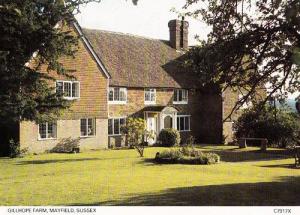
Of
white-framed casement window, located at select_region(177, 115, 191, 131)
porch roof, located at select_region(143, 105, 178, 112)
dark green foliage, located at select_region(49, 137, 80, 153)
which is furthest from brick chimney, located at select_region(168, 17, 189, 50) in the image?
dark green foliage, located at select_region(49, 137, 80, 153)

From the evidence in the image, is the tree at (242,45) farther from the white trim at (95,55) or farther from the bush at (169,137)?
the bush at (169,137)

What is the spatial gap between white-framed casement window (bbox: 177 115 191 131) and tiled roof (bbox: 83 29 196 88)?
3111 mm

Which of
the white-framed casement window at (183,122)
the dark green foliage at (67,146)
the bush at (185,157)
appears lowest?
the bush at (185,157)

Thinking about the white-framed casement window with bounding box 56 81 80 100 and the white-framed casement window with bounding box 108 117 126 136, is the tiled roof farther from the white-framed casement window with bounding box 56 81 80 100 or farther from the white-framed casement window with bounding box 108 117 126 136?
the white-framed casement window with bounding box 56 81 80 100

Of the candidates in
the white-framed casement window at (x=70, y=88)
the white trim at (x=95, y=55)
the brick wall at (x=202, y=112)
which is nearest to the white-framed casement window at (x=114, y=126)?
the white trim at (x=95, y=55)

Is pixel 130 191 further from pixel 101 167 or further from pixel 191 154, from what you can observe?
pixel 191 154

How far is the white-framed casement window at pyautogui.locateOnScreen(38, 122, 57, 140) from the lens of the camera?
3366 centimetres

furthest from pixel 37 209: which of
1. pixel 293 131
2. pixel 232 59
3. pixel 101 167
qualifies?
pixel 293 131

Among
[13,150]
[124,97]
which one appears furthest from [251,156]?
[13,150]

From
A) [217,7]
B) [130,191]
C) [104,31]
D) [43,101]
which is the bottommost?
[130,191]

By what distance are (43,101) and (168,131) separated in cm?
2047

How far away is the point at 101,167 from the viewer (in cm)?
2514

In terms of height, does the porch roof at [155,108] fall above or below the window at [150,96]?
below

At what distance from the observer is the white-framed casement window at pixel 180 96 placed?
4641cm
